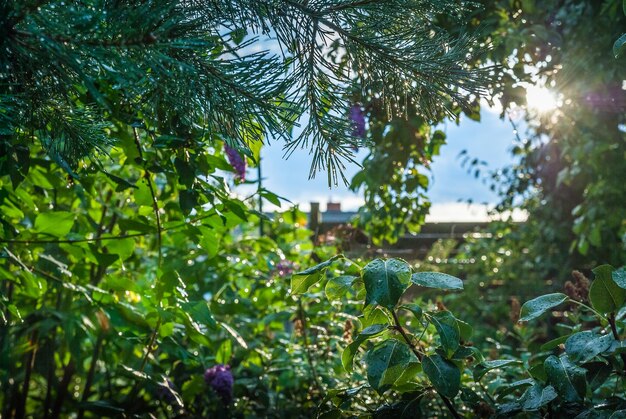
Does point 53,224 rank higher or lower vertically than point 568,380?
higher

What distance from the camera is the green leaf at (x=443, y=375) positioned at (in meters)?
1.15

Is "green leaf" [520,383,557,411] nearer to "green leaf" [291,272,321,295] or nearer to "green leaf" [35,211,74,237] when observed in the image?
"green leaf" [291,272,321,295]

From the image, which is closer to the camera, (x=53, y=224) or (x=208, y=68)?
(x=208, y=68)

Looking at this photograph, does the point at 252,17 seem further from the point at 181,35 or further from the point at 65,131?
the point at 65,131

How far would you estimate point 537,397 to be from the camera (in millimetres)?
1174

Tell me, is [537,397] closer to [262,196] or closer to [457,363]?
[457,363]

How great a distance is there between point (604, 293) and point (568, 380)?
188 millimetres

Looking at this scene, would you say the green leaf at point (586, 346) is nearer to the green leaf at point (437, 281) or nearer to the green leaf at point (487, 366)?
the green leaf at point (487, 366)

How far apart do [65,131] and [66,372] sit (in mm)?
1324

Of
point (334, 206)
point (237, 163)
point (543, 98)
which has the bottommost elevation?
point (237, 163)

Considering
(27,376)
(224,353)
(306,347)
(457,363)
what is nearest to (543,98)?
(306,347)

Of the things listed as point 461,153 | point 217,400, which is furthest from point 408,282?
point 461,153

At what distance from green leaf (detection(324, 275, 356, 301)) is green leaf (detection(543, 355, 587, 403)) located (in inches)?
14.8

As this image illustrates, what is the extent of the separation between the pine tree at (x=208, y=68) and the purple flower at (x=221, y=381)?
867 mm
